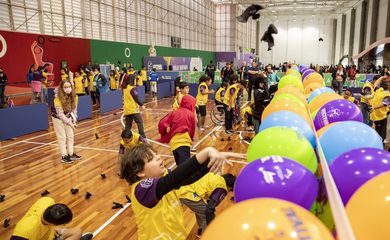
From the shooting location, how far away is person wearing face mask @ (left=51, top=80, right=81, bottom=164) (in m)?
5.98

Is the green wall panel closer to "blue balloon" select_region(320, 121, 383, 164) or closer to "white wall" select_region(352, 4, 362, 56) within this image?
"blue balloon" select_region(320, 121, 383, 164)

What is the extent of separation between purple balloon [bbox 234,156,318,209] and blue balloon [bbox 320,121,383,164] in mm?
654

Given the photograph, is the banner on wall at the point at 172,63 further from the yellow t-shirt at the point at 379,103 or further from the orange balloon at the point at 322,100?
the orange balloon at the point at 322,100

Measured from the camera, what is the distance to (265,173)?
1.66 metres

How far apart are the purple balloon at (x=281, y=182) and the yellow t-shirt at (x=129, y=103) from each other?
5467 mm

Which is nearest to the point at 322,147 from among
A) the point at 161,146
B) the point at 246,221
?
the point at 246,221

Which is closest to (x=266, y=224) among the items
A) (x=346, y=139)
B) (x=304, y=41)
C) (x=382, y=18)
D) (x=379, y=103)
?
(x=346, y=139)

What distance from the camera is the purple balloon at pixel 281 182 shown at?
1.60 meters

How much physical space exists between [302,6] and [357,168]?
41943 mm

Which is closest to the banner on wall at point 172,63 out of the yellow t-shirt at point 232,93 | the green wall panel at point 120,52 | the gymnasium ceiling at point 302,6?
the green wall panel at point 120,52

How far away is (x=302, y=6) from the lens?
128 feet

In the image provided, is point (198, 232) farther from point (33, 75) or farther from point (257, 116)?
point (33, 75)

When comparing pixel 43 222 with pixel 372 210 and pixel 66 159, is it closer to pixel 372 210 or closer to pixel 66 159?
pixel 372 210

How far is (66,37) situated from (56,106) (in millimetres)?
11484
